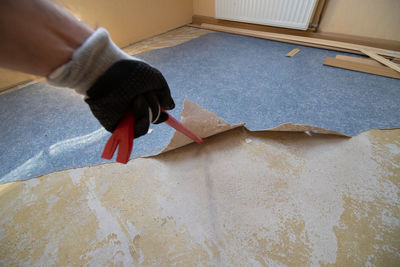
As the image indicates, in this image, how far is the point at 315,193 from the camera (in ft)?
2.62

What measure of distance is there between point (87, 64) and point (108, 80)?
6cm

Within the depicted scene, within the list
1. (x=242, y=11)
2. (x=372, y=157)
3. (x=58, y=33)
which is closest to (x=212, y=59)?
(x=242, y=11)

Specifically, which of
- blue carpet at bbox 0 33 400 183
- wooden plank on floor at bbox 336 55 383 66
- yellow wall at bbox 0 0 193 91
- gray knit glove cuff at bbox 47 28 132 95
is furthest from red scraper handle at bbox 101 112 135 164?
wooden plank on floor at bbox 336 55 383 66

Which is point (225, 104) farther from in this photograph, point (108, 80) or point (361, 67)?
point (361, 67)

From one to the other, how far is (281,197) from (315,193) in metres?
0.15

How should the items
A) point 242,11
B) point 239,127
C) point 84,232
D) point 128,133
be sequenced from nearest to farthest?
point 128,133 → point 84,232 → point 239,127 → point 242,11

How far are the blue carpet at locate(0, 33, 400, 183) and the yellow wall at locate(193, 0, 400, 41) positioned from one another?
0.28 meters

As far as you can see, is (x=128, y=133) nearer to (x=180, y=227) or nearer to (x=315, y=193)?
(x=180, y=227)

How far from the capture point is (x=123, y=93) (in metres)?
0.50

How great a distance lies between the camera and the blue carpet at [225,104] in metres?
1.10

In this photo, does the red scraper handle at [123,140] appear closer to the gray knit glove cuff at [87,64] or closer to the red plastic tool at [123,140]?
the red plastic tool at [123,140]

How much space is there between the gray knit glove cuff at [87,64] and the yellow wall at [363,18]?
2217 millimetres

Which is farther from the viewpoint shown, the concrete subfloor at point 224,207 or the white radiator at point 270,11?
the white radiator at point 270,11

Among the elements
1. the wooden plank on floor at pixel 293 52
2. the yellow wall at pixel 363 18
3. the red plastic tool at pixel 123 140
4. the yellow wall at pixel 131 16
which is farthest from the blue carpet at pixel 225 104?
the yellow wall at pixel 131 16
